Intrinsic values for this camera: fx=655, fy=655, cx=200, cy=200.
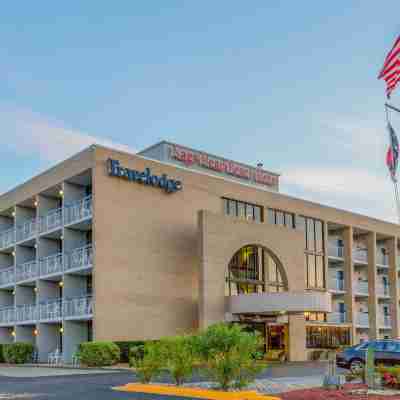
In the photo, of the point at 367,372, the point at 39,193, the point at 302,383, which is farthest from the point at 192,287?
the point at 367,372

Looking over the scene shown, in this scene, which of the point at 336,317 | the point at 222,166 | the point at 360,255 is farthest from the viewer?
the point at 360,255

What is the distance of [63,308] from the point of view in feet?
122

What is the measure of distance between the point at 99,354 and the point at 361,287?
3003 cm

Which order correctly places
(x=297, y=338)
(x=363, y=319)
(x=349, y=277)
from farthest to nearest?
(x=363, y=319)
(x=349, y=277)
(x=297, y=338)

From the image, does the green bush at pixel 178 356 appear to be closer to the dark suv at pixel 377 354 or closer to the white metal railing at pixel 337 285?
the dark suv at pixel 377 354

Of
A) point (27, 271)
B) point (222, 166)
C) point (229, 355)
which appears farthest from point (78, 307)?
point (229, 355)

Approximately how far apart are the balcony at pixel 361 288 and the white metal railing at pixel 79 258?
26.5m

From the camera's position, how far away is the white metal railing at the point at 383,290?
188 ft

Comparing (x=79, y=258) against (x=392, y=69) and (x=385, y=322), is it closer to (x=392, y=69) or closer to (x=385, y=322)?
(x=392, y=69)

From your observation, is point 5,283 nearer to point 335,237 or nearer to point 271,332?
point 271,332

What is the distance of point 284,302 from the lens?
37.4 m

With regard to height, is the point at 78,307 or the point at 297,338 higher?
the point at 78,307

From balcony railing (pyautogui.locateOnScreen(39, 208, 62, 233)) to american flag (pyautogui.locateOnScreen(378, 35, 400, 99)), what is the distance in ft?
79.1

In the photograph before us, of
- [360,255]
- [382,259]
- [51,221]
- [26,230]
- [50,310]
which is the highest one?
[51,221]
